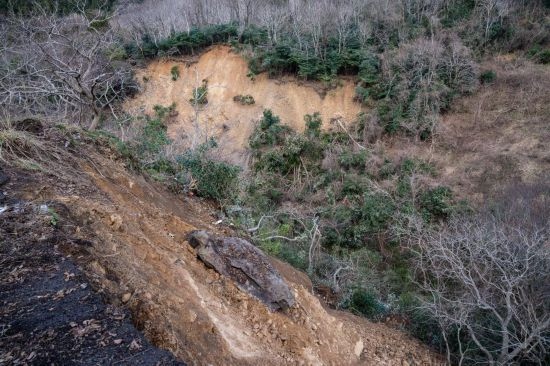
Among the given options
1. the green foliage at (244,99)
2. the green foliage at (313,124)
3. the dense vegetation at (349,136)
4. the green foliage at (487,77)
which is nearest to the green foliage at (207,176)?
the dense vegetation at (349,136)

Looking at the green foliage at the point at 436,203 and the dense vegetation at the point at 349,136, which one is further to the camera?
the green foliage at the point at 436,203

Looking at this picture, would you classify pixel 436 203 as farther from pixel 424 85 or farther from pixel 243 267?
pixel 243 267

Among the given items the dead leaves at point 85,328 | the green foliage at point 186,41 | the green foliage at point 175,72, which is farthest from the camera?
the green foliage at point 175,72

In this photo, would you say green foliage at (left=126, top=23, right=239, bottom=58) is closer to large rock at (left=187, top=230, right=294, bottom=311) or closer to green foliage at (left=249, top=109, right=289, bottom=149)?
green foliage at (left=249, top=109, right=289, bottom=149)

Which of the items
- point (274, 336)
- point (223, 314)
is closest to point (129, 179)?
point (223, 314)

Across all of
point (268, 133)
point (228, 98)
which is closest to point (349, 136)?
point (268, 133)

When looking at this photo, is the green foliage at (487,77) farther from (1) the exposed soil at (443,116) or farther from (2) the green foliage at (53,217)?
(2) the green foliage at (53,217)

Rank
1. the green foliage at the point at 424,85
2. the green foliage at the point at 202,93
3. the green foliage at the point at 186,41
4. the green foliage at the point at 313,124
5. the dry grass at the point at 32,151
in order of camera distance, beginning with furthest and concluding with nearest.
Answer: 1. the green foliage at the point at 186,41
2. the green foliage at the point at 202,93
3. the green foliage at the point at 313,124
4. the green foliage at the point at 424,85
5. the dry grass at the point at 32,151
